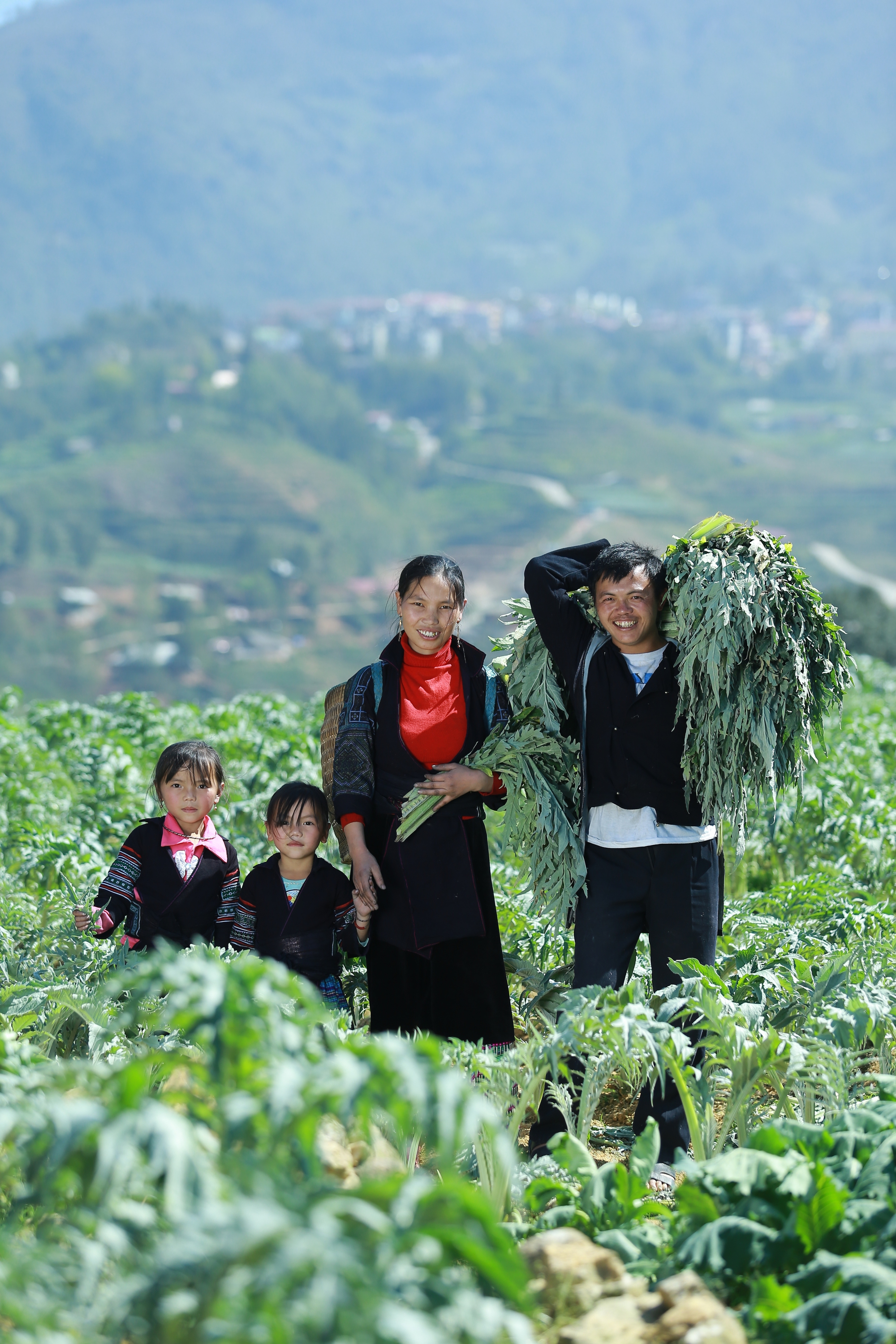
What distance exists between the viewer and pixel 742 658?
12.4ft

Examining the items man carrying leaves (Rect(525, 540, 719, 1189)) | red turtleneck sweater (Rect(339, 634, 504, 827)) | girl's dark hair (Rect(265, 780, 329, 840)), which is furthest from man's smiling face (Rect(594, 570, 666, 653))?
girl's dark hair (Rect(265, 780, 329, 840))

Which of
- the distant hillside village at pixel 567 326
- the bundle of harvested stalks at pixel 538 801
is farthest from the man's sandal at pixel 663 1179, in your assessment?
the distant hillside village at pixel 567 326

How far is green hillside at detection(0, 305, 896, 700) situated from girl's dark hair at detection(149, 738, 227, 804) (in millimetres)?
85486

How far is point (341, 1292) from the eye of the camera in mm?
1888

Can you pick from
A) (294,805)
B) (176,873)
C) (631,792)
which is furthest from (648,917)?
(176,873)

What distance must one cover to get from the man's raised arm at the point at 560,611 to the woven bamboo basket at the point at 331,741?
0.62 meters

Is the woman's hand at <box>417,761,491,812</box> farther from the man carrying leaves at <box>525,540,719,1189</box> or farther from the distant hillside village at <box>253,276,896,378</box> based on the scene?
the distant hillside village at <box>253,276,896,378</box>

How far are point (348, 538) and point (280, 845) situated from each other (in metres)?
115

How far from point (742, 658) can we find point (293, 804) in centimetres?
138

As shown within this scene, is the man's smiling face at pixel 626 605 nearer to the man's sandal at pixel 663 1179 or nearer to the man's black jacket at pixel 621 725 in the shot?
the man's black jacket at pixel 621 725

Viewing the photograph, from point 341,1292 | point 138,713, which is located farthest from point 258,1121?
point 138,713

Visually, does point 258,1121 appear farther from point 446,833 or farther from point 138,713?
point 138,713

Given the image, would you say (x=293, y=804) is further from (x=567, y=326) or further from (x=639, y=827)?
(x=567, y=326)

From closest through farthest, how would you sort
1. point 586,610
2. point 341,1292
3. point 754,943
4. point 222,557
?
point 341,1292 < point 586,610 < point 754,943 < point 222,557
